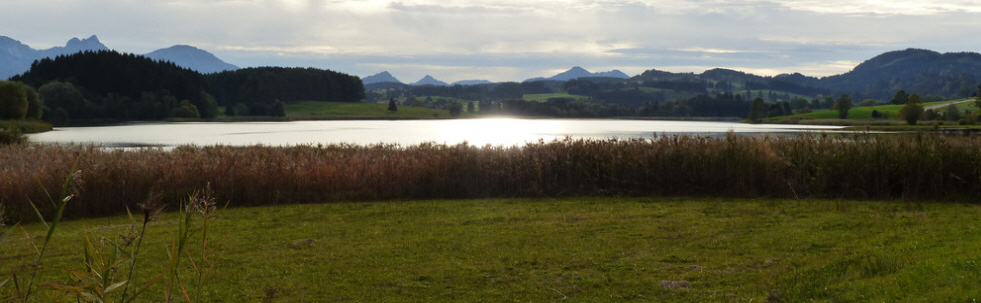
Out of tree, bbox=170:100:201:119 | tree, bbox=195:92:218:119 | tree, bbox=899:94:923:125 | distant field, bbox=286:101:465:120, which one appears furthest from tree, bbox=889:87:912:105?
tree, bbox=170:100:201:119

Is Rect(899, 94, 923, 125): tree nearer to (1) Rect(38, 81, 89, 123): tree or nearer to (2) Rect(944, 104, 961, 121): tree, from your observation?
(2) Rect(944, 104, 961, 121): tree

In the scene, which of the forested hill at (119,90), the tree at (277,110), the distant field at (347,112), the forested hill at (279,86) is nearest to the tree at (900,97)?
the distant field at (347,112)

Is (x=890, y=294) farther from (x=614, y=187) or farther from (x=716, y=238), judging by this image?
(x=614, y=187)

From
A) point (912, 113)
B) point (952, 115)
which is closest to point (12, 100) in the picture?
point (912, 113)

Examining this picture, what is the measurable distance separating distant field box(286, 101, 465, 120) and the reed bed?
428 feet

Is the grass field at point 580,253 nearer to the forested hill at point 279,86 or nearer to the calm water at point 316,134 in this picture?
the calm water at point 316,134

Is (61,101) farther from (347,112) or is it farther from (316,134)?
(316,134)

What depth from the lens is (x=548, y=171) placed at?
19094mm

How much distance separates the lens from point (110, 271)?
309 centimetres

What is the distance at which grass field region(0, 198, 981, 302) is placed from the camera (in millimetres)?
8336

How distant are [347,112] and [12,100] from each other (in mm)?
81155

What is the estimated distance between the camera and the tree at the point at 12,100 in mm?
75562

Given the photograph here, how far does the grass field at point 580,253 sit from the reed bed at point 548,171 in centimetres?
163

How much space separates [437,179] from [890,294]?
1312cm
